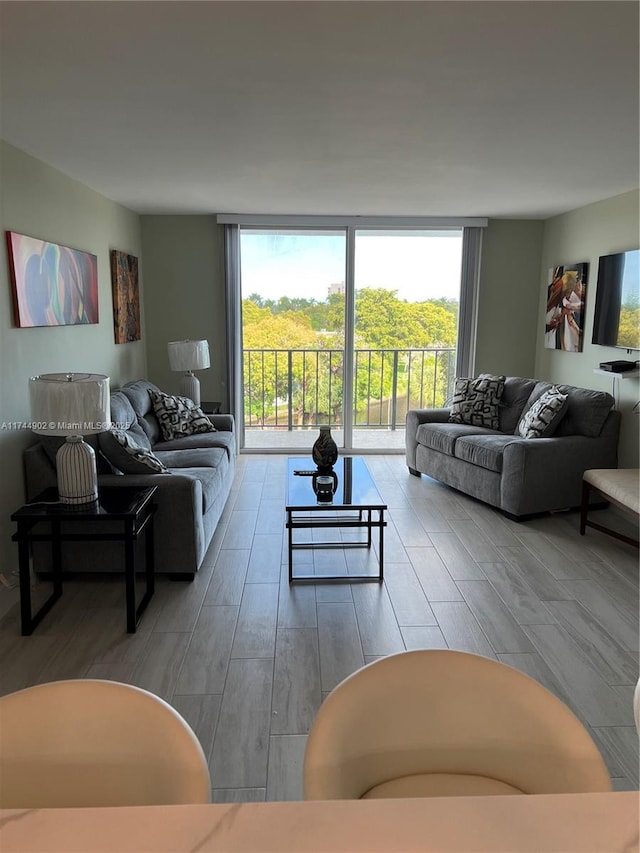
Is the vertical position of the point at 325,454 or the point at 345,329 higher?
the point at 345,329

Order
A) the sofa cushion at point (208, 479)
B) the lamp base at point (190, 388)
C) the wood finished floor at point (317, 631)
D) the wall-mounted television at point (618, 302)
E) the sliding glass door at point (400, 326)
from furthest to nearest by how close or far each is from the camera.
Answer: the sliding glass door at point (400, 326) < the lamp base at point (190, 388) < the wall-mounted television at point (618, 302) < the sofa cushion at point (208, 479) < the wood finished floor at point (317, 631)

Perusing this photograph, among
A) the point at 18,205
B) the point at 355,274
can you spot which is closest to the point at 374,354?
the point at 355,274

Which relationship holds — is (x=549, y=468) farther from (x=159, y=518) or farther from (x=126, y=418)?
(x=126, y=418)

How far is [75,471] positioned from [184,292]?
3.66m

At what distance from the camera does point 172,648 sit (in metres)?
2.85

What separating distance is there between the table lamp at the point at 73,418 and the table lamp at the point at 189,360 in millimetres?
2580

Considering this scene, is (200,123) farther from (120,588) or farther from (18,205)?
(120,588)

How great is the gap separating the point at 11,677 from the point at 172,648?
67 cm

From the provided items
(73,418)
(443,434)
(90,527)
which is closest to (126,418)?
(90,527)

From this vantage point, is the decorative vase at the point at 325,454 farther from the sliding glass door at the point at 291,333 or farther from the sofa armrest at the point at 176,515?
the sliding glass door at the point at 291,333

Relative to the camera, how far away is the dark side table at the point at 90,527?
2930 mm

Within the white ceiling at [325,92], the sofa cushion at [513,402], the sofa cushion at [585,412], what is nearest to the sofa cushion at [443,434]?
the sofa cushion at [513,402]

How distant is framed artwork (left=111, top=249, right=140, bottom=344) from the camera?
5305mm

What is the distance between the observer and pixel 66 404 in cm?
289
